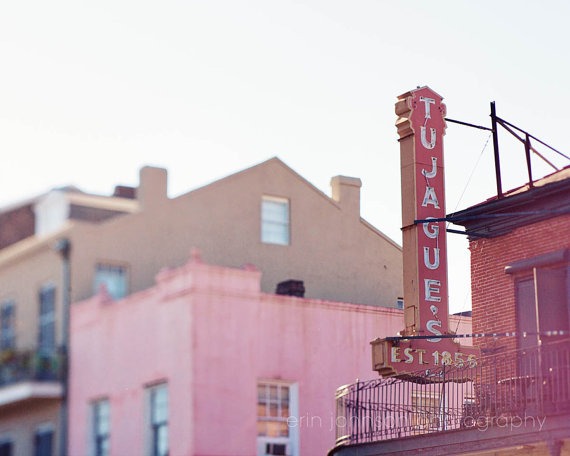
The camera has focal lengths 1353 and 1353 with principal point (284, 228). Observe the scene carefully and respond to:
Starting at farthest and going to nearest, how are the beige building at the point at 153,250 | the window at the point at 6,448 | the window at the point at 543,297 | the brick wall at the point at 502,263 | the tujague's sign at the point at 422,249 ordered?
the window at the point at 6,448, the beige building at the point at 153,250, the tujague's sign at the point at 422,249, the brick wall at the point at 502,263, the window at the point at 543,297

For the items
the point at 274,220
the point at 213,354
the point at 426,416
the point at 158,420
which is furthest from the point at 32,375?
the point at 426,416

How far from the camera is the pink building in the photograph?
3155 cm

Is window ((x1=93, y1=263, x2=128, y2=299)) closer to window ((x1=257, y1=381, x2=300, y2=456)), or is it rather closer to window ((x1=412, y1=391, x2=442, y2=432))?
window ((x1=257, y1=381, x2=300, y2=456))

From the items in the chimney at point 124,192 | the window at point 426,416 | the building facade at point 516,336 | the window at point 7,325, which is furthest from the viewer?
the window at point 7,325

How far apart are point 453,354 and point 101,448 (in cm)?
1213

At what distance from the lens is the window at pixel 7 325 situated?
126ft

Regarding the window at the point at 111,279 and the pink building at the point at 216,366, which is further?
the window at the point at 111,279

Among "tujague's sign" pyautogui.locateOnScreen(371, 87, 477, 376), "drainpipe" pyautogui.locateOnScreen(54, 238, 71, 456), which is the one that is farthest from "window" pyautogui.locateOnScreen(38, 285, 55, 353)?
"tujague's sign" pyautogui.locateOnScreen(371, 87, 477, 376)

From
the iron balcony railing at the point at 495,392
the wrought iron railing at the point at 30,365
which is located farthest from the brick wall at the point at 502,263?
the wrought iron railing at the point at 30,365

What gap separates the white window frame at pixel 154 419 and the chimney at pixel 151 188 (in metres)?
5.55

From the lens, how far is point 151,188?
118 ft

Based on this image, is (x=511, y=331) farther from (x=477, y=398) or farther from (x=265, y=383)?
(x=265, y=383)

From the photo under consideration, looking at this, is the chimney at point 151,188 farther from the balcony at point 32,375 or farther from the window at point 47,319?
the balcony at point 32,375

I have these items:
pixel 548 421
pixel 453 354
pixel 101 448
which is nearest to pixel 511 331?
pixel 453 354
